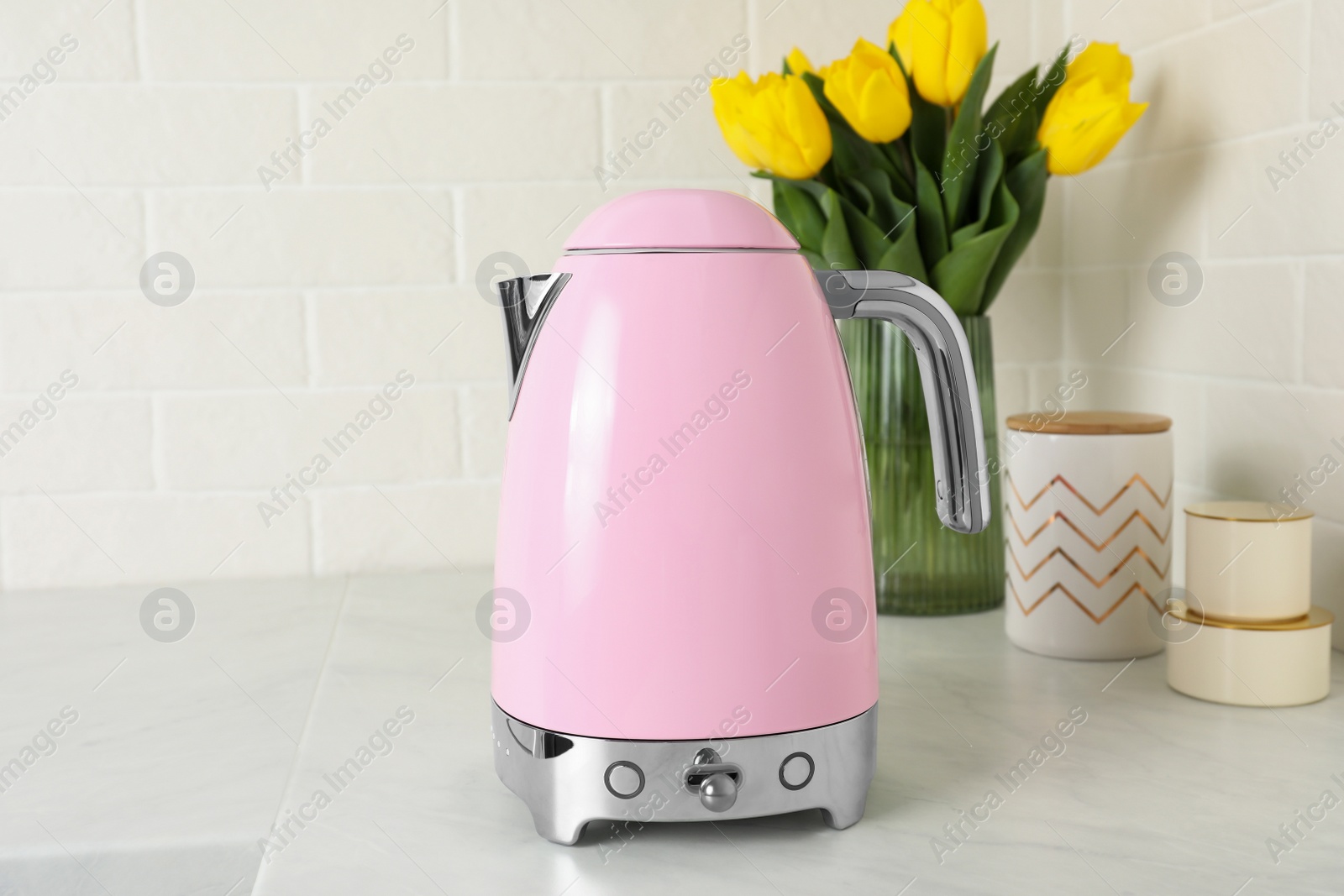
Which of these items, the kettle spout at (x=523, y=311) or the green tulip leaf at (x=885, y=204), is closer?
the kettle spout at (x=523, y=311)

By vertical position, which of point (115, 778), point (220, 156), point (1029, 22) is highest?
point (1029, 22)

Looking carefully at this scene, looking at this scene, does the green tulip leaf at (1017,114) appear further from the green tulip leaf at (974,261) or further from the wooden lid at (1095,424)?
the wooden lid at (1095,424)

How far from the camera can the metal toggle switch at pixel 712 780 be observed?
0.44m

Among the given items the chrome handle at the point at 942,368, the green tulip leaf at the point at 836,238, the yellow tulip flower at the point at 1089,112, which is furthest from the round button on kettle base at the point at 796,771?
the yellow tulip flower at the point at 1089,112

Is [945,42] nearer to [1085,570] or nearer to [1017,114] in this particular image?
[1017,114]

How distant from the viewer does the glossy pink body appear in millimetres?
432

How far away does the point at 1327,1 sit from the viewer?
2.16ft

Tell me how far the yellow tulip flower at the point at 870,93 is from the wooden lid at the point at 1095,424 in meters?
0.22

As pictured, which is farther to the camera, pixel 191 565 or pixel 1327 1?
pixel 191 565

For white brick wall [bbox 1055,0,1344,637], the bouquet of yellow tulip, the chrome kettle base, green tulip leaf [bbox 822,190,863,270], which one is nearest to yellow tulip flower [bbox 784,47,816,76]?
the bouquet of yellow tulip

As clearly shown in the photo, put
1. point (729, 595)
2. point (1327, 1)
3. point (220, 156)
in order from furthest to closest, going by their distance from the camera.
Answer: point (220, 156), point (1327, 1), point (729, 595)

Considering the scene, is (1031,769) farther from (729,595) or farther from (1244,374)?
(1244,374)

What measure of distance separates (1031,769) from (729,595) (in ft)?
0.67

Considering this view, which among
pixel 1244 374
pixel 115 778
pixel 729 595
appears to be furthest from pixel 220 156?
pixel 1244 374
